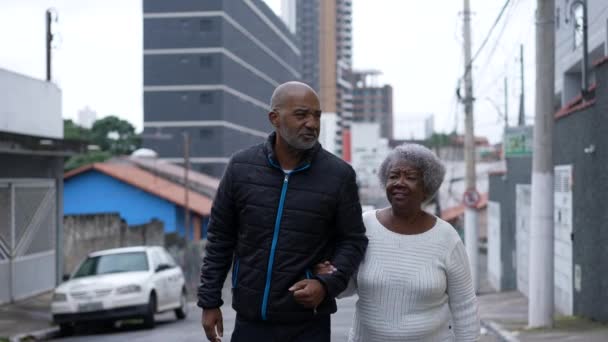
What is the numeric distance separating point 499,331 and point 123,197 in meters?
32.3

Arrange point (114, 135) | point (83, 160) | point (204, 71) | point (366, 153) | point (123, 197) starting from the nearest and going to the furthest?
point (123, 197)
point (204, 71)
point (83, 160)
point (114, 135)
point (366, 153)

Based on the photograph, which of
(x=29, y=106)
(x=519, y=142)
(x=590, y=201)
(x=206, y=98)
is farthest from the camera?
(x=206, y=98)

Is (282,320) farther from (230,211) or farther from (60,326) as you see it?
(60,326)

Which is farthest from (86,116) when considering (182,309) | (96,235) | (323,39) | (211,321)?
(211,321)

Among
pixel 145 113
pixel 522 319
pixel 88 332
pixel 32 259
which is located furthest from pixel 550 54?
pixel 145 113

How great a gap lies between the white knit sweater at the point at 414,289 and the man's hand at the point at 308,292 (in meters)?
0.36

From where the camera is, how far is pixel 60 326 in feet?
56.7

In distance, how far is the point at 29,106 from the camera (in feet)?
73.4

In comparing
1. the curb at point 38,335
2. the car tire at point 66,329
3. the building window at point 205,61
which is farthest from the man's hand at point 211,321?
the building window at point 205,61

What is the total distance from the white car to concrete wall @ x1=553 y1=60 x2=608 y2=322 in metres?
7.35

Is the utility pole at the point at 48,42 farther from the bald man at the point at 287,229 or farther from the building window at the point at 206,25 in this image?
the building window at the point at 206,25

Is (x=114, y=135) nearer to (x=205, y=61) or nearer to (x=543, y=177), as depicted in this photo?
(x=205, y=61)

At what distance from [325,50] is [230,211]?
49294 mm

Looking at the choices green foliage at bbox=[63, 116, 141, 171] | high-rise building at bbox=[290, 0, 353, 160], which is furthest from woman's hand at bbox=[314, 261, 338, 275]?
green foliage at bbox=[63, 116, 141, 171]
